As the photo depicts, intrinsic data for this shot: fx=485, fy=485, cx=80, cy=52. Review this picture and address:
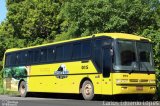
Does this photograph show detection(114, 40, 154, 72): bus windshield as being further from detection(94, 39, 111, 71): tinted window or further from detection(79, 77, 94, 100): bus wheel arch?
detection(79, 77, 94, 100): bus wheel arch

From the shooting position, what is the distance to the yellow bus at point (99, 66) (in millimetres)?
20828

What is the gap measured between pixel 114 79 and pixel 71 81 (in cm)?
375

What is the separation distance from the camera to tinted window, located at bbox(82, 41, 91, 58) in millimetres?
22516

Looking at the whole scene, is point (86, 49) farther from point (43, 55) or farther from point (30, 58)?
point (30, 58)

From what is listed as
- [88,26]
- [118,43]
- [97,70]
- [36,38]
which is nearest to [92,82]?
[97,70]

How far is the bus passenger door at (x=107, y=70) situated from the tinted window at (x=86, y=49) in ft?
3.99

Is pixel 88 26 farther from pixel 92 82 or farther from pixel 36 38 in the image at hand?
pixel 36 38

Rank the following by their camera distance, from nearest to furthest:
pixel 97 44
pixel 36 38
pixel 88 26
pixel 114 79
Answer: pixel 114 79 < pixel 97 44 < pixel 88 26 < pixel 36 38

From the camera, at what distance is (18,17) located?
46719 mm

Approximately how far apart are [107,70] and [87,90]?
1795 mm

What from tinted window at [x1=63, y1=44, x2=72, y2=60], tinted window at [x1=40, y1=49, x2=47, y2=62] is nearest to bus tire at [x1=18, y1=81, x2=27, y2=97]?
tinted window at [x1=40, y1=49, x2=47, y2=62]

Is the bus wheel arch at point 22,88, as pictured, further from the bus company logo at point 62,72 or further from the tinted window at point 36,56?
the bus company logo at point 62,72

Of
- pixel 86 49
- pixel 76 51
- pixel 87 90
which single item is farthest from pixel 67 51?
pixel 87 90

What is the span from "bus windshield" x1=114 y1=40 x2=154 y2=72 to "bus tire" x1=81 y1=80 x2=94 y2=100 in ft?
6.45
